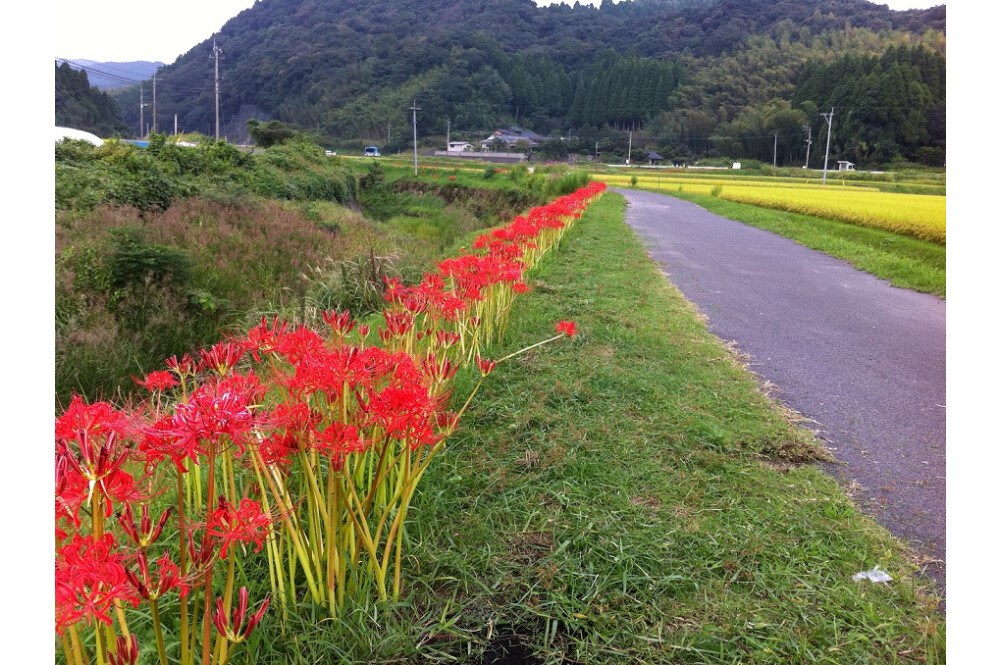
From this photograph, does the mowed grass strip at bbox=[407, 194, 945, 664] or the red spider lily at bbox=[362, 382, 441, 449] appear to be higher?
the red spider lily at bbox=[362, 382, 441, 449]

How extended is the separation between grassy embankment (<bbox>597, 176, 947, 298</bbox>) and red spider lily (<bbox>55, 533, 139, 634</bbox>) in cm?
824

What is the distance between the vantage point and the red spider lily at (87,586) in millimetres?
836

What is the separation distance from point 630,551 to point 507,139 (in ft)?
235

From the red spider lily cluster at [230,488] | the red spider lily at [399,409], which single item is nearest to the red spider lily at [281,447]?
the red spider lily cluster at [230,488]

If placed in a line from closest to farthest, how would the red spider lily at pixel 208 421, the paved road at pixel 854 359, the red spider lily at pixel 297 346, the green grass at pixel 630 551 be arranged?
the red spider lily at pixel 208 421, the red spider lily at pixel 297 346, the green grass at pixel 630 551, the paved road at pixel 854 359

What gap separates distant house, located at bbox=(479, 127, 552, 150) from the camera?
2603 inches

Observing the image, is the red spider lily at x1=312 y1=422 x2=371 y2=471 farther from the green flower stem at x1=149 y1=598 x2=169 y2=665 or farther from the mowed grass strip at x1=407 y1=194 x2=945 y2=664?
the mowed grass strip at x1=407 y1=194 x2=945 y2=664

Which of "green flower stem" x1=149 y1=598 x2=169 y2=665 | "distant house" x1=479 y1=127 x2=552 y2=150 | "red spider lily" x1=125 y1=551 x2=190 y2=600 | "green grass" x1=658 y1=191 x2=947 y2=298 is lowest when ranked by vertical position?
"green flower stem" x1=149 y1=598 x2=169 y2=665

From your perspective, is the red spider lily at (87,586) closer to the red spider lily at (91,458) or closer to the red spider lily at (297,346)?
the red spider lily at (91,458)

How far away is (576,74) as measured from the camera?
3656 inches

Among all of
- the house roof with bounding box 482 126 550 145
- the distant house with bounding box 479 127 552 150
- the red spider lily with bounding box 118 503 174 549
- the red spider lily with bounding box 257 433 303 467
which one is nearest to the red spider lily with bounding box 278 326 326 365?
the red spider lily with bounding box 257 433 303 467

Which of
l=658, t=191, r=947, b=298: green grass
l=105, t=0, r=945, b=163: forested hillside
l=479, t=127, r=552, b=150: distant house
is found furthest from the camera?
l=479, t=127, r=552, b=150: distant house

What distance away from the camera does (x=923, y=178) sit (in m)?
31.6

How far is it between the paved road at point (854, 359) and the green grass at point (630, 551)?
0.21 metres
